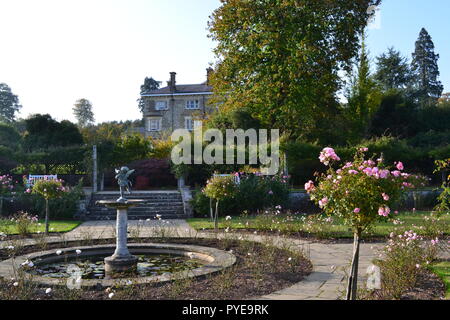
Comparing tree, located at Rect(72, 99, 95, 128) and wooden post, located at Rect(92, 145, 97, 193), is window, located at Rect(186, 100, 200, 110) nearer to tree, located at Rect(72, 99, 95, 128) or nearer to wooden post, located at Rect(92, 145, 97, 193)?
wooden post, located at Rect(92, 145, 97, 193)

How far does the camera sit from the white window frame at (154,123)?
46031mm

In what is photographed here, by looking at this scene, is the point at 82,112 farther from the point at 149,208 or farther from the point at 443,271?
the point at 443,271

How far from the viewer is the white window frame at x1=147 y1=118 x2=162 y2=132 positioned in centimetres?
4603

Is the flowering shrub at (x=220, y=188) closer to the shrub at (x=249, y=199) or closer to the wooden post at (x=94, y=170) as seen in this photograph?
the shrub at (x=249, y=199)

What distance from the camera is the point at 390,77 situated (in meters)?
46.0

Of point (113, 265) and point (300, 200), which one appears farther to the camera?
point (300, 200)

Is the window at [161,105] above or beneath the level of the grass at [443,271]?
above

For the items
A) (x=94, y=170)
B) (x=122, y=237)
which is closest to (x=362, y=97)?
(x=94, y=170)

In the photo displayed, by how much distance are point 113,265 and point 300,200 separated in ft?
33.9

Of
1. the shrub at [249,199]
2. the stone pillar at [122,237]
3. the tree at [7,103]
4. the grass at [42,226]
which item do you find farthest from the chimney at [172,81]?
the stone pillar at [122,237]

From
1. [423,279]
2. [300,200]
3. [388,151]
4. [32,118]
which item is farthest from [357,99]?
[423,279]

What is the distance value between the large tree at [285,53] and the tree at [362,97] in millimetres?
6040

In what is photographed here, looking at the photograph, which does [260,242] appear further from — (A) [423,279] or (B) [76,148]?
(B) [76,148]
